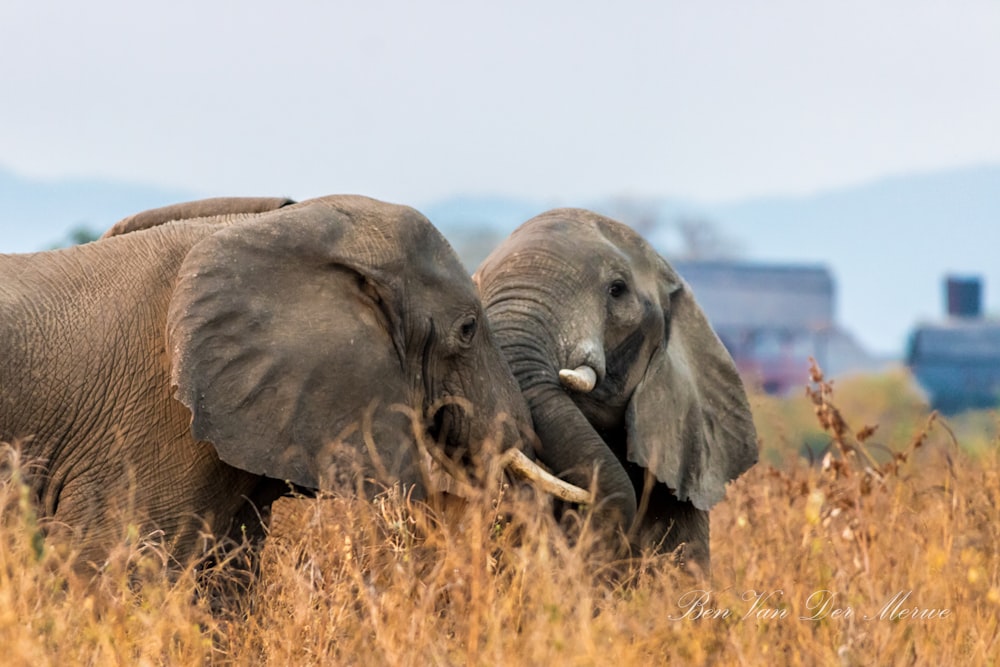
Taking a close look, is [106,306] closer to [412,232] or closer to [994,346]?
[412,232]

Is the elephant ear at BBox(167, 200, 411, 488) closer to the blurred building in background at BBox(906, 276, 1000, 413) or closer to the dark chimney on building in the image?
the blurred building in background at BBox(906, 276, 1000, 413)

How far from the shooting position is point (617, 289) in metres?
7.31

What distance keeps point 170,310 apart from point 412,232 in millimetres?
877

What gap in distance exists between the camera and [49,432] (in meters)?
5.91

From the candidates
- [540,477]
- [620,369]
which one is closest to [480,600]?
[540,477]

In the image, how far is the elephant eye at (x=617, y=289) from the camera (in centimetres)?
729

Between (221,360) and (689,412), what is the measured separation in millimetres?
2593

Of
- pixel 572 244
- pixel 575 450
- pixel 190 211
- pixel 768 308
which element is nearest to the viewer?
pixel 190 211

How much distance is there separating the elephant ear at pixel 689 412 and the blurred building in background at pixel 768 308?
48219 mm

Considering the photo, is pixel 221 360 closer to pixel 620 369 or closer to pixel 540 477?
pixel 540 477

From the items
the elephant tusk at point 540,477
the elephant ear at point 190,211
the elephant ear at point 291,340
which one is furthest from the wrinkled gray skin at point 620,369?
the elephant ear at point 190,211

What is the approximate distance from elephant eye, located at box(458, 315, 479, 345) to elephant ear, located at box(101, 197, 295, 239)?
82cm

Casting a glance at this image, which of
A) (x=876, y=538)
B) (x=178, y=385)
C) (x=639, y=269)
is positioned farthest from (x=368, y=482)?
(x=876, y=538)

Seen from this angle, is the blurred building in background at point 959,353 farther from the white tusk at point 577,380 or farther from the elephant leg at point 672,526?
the white tusk at point 577,380
